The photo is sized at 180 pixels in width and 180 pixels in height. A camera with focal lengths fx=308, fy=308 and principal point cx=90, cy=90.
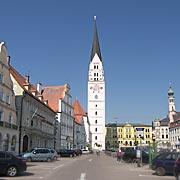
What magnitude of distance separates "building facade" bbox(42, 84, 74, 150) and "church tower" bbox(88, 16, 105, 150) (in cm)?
4166

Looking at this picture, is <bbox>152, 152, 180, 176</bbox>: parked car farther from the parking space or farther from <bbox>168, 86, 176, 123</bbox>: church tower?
<bbox>168, 86, 176, 123</bbox>: church tower

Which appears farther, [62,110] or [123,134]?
[123,134]

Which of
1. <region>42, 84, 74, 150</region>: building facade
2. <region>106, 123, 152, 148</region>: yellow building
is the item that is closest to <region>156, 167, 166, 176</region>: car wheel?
<region>42, 84, 74, 150</region>: building facade

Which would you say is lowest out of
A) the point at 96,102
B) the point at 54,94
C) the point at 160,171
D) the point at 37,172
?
the point at 37,172

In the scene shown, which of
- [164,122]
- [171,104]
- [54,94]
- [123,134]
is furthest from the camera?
[123,134]

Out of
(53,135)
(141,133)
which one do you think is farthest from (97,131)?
(141,133)

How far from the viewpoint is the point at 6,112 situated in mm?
40938

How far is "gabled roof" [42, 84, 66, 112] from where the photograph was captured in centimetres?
7838

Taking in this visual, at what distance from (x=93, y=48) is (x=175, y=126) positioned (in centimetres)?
5028

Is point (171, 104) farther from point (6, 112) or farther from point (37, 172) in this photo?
point (37, 172)

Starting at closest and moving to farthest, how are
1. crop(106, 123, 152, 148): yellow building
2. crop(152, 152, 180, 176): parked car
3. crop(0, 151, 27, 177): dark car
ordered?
crop(0, 151, 27, 177): dark car
crop(152, 152, 180, 176): parked car
crop(106, 123, 152, 148): yellow building

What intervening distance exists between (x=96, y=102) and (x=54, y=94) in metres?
52.4

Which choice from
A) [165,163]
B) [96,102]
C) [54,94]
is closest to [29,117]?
[165,163]

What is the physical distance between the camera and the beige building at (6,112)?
39219 mm
